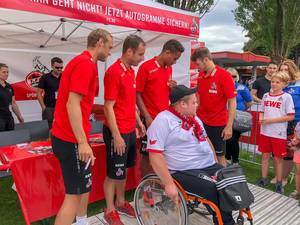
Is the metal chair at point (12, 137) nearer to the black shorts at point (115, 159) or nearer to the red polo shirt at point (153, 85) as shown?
the black shorts at point (115, 159)

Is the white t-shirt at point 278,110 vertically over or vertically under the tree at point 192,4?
under

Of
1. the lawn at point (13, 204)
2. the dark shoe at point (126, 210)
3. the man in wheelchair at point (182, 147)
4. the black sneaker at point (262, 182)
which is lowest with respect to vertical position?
the lawn at point (13, 204)

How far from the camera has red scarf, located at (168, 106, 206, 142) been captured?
2438mm

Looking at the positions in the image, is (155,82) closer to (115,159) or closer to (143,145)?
(143,145)

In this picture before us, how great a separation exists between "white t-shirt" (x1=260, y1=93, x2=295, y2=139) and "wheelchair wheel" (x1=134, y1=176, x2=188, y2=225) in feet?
6.50

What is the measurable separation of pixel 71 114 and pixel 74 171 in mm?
425

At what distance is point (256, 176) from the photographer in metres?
4.54

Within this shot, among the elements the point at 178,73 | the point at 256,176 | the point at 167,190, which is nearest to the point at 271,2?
the point at 178,73

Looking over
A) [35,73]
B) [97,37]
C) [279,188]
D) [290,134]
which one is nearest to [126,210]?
[97,37]

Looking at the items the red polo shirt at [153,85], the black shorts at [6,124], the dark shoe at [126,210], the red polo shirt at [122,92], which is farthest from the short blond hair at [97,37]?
the black shorts at [6,124]

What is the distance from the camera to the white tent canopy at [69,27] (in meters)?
3.24

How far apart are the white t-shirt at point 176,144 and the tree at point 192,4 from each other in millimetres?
11857

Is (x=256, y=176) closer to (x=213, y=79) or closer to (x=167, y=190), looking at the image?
(x=213, y=79)

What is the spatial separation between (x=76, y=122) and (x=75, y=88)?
23cm
